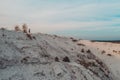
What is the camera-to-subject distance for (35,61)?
11438 millimetres

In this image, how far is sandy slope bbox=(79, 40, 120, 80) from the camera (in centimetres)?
1753

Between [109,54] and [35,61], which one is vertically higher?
[35,61]

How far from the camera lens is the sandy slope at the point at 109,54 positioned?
1753 cm

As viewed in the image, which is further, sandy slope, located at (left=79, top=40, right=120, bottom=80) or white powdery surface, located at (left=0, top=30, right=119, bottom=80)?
sandy slope, located at (left=79, top=40, right=120, bottom=80)

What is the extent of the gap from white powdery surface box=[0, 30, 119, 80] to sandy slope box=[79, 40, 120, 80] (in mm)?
2915

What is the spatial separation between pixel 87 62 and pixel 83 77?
352 cm

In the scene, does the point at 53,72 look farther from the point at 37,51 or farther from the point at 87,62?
the point at 87,62

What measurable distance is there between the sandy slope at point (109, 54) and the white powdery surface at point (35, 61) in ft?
9.57

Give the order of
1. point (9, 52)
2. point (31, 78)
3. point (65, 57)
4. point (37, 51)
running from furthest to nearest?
point (65, 57)
point (37, 51)
point (9, 52)
point (31, 78)

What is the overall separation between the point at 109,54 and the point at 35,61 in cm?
886

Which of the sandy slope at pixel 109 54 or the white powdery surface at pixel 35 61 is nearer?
the white powdery surface at pixel 35 61

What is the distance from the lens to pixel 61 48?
14820 millimetres

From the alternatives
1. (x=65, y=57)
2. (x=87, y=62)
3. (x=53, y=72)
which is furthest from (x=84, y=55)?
(x=53, y=72)

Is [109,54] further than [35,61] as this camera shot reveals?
Yes
